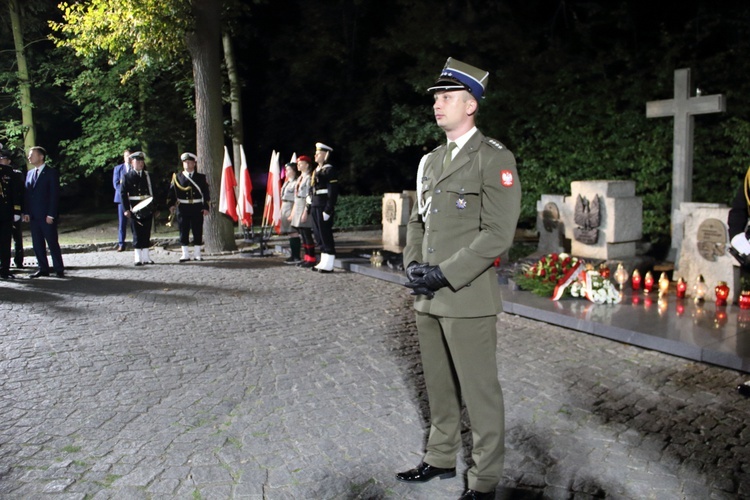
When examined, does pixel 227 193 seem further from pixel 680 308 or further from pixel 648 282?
pixel 680 308

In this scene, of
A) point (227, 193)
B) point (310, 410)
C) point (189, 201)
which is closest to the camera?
point (310, 410)

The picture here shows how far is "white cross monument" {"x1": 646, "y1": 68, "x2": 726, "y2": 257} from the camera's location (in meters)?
11.0

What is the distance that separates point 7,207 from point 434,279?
9.72 metres

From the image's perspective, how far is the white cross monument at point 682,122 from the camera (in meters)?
11.0

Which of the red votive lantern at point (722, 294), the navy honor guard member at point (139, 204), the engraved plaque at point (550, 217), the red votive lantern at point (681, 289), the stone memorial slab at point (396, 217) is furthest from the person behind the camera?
the stone memorial slab at point (396, 217)

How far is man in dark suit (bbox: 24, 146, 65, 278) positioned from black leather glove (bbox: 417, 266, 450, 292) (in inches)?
368

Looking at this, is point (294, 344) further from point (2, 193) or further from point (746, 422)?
point (2, 193)

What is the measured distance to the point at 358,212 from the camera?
20.6 meters

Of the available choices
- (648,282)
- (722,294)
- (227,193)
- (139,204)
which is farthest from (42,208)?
(722,294)

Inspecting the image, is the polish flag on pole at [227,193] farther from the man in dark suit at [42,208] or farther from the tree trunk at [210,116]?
the man in dark suit at [42,208]

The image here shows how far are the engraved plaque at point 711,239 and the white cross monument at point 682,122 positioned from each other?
246cm

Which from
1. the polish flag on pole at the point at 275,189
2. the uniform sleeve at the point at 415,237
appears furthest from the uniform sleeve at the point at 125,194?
the uniform sleeve at the point at 415,237

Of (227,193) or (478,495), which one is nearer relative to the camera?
(478,495)

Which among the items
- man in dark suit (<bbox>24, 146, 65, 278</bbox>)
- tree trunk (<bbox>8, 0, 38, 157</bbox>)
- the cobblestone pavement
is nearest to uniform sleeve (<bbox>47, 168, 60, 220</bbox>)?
man in dark suit (<bbox>24, 146, 65, 278</bbox>)
